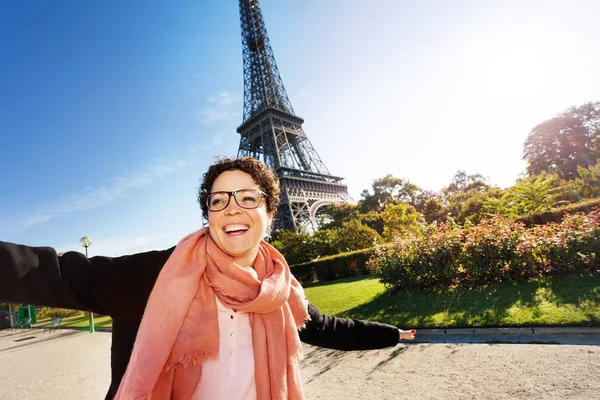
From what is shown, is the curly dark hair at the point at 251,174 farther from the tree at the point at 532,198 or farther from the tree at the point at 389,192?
the tree at the point at 389,192

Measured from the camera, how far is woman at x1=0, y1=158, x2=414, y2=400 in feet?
4.47

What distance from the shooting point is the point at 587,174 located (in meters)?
16.6

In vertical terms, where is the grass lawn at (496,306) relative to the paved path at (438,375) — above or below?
above

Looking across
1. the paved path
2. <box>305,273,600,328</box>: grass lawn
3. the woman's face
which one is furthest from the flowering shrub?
the woman's face

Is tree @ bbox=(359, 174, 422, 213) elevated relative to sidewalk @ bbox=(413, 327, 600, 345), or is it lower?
elevated

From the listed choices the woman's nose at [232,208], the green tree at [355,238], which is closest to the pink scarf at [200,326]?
the woman's nose at [232,208]

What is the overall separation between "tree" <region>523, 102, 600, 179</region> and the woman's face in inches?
1623

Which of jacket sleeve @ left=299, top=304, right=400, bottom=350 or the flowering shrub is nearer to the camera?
jacket sleeve @ left=299, top=304, right=400, bottom=350

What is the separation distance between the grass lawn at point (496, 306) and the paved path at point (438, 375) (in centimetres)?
79

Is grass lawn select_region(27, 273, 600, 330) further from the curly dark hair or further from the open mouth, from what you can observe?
the open mouth

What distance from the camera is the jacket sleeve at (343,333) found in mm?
2160

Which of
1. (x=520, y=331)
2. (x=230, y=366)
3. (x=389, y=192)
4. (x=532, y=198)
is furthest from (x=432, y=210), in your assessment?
(x=230, y=366)

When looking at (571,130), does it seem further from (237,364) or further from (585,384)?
(237,364)

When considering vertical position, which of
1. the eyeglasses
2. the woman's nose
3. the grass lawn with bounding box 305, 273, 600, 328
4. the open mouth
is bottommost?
the grass lawn with bounding box 305, 273, 600, 328
